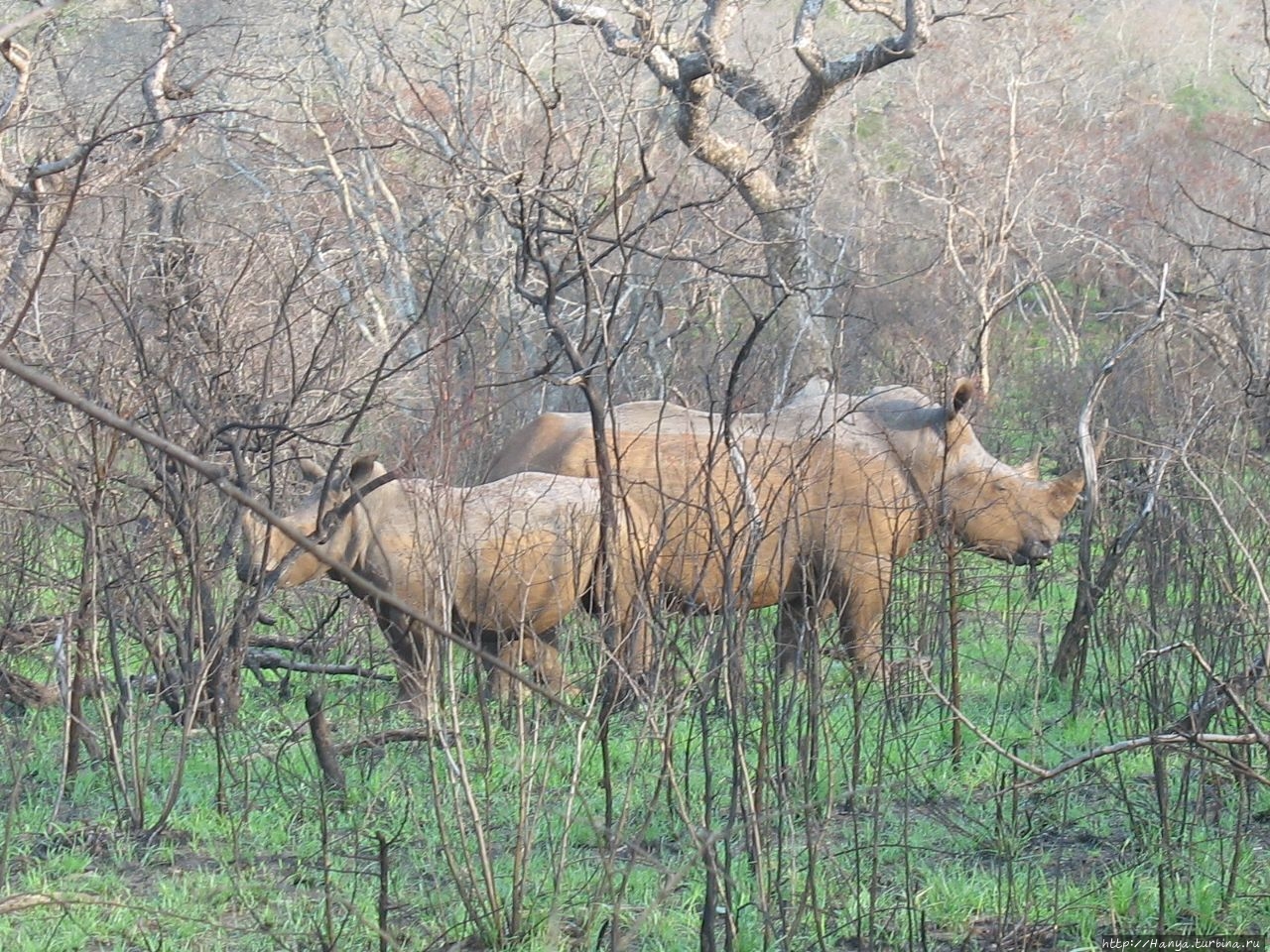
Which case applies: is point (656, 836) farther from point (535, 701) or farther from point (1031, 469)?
point (1031, 469)

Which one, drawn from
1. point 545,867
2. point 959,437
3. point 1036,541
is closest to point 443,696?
point 545,867

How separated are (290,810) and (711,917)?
1909 mm

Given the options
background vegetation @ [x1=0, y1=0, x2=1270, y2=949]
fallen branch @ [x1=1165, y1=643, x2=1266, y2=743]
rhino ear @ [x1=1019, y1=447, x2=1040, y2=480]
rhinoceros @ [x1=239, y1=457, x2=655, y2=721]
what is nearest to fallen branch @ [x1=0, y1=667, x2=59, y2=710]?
background vegetation @ [x1=0, y1=0, x2=1270, y2=949]

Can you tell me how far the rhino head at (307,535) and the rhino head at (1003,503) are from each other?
8.37 feet

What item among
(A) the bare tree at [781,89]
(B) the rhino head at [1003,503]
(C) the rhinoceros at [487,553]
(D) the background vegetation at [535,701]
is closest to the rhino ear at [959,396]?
(B) the rhino head at [1003,503]

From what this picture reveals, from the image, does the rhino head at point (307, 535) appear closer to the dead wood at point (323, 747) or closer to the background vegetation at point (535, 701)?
the background vegetation at point (535, 701)

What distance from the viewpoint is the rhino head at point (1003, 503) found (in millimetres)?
6773

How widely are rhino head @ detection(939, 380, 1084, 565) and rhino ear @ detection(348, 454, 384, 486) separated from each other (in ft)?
8.53

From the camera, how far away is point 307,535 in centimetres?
529

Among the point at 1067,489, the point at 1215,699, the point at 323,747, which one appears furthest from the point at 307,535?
the point at 1067,489

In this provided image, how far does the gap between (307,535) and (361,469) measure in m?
0.33

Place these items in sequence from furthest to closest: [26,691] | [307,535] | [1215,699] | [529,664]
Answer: [26,691], [529,664], [307,535], [1215,699]

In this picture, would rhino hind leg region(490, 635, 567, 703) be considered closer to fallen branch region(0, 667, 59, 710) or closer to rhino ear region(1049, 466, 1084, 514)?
fallen branch region(0, 667, 59, 710)

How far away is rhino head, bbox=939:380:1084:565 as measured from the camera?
6.77 metres
